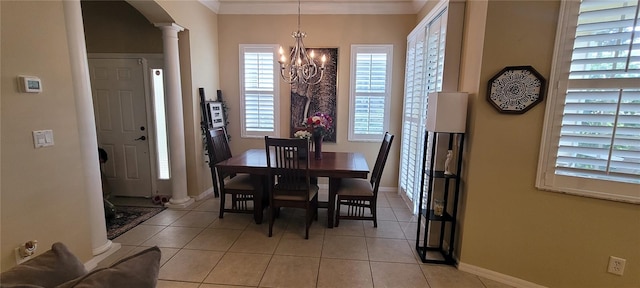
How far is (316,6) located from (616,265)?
4.05 metres

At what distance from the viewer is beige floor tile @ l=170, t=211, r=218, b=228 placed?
3104 mm

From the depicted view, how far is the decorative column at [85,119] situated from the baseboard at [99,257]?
32 millimetres

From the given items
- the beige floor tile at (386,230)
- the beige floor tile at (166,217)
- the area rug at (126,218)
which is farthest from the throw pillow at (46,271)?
the beige floor tile at (386,230)

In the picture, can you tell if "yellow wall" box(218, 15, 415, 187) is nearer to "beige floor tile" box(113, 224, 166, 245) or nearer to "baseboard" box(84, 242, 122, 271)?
"beige floor tile" box(113, 224, 166, 245)

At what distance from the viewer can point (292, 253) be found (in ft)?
8.32

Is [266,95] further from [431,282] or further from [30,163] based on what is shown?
[431,282]

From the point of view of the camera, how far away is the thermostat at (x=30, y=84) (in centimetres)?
172

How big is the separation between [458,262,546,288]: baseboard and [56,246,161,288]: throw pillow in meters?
2.33

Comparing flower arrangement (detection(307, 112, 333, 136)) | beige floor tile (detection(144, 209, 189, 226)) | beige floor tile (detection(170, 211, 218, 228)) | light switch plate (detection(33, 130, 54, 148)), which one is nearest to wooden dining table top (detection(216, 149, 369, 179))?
flower arrangement (detection(307, 112, 333, 136))

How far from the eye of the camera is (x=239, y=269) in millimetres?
2275

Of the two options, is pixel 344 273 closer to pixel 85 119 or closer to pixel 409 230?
pixel 409 230

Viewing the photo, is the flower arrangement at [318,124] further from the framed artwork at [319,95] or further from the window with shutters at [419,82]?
the window with shutters at [419,82]

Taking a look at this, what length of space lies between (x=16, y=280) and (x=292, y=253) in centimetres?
192

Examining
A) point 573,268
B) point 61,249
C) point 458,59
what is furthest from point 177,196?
point 573,268
